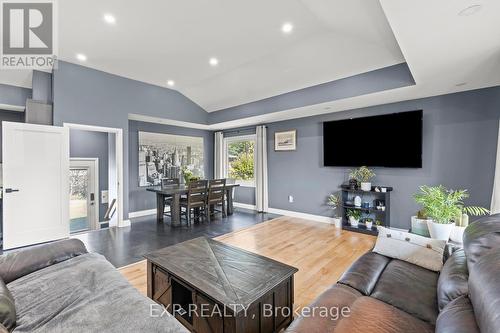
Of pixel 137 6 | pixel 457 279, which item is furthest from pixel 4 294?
pixel 137 6

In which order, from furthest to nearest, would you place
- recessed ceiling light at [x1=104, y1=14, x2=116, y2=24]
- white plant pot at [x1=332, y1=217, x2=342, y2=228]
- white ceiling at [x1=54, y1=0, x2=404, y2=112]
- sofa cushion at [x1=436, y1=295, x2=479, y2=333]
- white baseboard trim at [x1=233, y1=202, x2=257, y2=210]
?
white baseboard trim at [x1=233, y1=202, x2=257, y2=210] < white plant pot at [x1=332, y1=217, x2=342, y2=228] < recessed ceiling light at [x1=104, y1=14, x2=116, y2=24] < white ceiling at [x1=54, y1=0, x2=404, y2=112] < sofa cushion at [x1=436, y1=295, x2=479, y2=333]

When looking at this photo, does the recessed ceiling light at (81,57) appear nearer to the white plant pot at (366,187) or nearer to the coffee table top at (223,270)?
the coffee table top at (223,270)

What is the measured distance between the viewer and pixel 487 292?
866 millimetres

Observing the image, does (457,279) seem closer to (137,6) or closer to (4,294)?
(4,294)

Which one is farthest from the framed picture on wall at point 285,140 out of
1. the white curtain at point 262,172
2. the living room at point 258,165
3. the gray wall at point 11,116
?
the gray wall at point 11,116

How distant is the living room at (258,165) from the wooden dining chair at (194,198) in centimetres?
5

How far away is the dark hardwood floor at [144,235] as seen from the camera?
332 cm

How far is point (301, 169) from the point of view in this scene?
5387 millimetres

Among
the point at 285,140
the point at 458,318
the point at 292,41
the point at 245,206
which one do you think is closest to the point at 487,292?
the point at 458,318

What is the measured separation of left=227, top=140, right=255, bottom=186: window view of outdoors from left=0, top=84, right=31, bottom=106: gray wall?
181 inches

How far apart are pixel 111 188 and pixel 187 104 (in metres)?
2.84

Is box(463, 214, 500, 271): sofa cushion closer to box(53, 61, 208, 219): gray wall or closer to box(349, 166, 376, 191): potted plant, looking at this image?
box(349, 166, 376, 191): potted plant

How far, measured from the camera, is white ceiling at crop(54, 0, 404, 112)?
8.69 ft

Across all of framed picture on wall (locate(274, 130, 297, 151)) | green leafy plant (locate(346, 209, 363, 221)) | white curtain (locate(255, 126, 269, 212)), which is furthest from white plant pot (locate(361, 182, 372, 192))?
white curtain (locate(255, 126, 269, 212))
